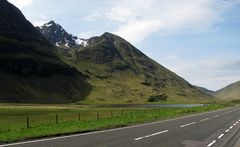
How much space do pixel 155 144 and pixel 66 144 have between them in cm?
422

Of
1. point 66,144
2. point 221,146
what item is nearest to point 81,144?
point 66,144

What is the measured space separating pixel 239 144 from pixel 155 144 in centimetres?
462

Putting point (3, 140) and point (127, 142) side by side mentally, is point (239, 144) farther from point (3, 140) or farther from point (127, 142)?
point (3, 140)

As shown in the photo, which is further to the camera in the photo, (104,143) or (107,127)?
(107,127)

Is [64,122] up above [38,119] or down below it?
below

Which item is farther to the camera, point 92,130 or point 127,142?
point 92,130

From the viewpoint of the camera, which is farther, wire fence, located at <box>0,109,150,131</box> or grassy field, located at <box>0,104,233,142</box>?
wire fence, located at <box>0,109,150,131</box>

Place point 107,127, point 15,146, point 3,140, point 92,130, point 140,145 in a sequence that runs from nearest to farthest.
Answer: point 15,146 < point 140,145 < point 3,140 < point 92,130 < point 107,127

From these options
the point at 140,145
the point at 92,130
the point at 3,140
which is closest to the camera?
the point at 140,145

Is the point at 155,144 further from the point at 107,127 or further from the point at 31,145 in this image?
the point at 107,127

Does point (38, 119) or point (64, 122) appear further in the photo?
point (38, 119)

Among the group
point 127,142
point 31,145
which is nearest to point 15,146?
point 31,145

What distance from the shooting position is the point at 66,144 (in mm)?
19469

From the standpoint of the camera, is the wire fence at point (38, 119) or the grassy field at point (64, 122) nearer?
the grassy field at point (64, 122)
